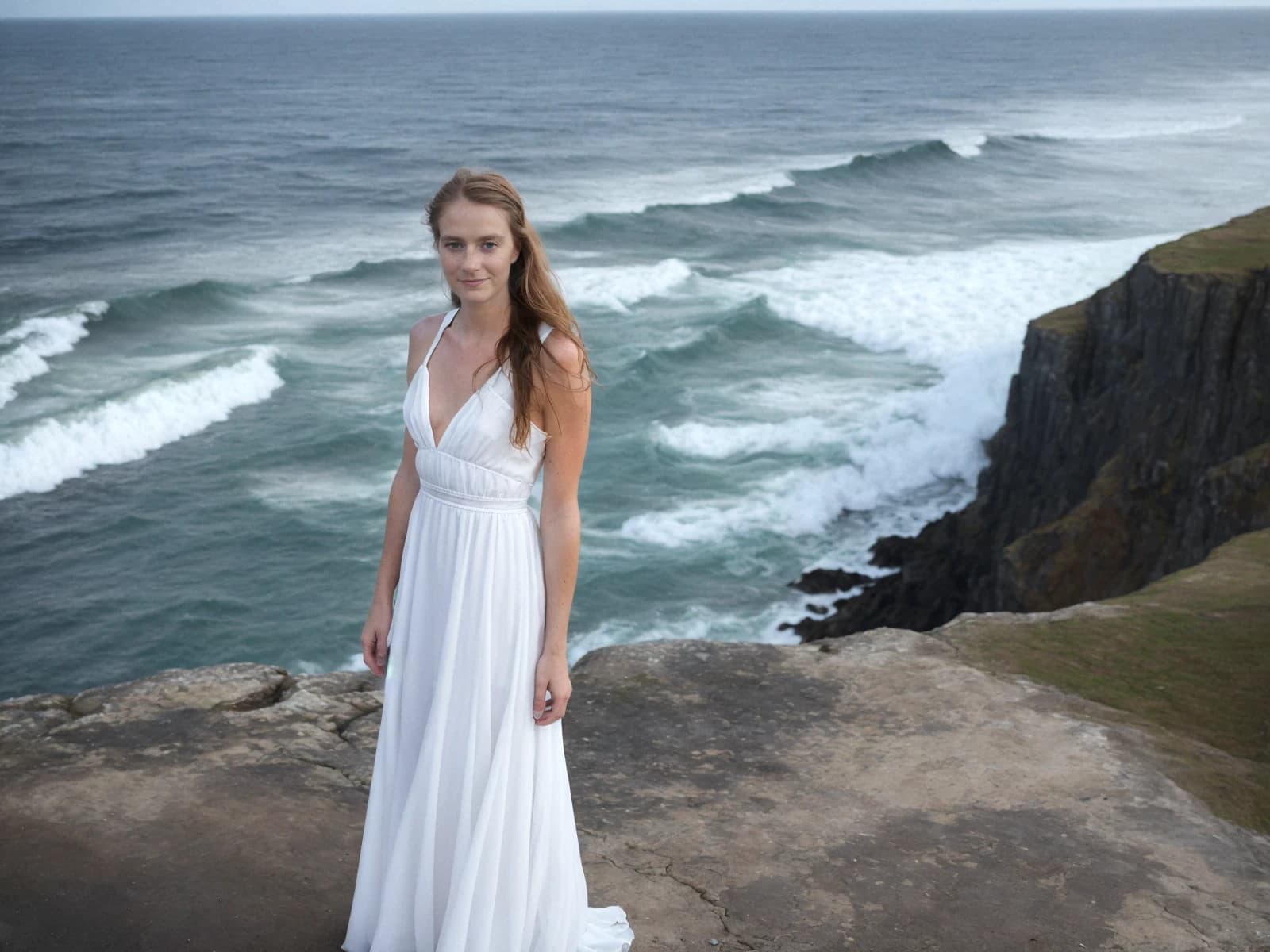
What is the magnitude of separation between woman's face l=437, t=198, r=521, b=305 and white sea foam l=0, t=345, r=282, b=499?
694 inches

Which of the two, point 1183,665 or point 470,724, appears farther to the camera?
point 1183,665

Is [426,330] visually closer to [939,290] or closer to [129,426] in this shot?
[129,426]

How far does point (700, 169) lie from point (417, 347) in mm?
46568

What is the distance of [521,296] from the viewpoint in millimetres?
3660

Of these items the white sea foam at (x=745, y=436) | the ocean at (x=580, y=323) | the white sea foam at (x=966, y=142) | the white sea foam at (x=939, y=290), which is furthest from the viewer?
the white sea foam at (x=966, y=142)

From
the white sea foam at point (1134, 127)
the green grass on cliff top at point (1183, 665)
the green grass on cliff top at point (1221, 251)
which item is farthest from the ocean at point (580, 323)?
the green grass on cliff top at point (1183, 665)

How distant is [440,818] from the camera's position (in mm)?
3768

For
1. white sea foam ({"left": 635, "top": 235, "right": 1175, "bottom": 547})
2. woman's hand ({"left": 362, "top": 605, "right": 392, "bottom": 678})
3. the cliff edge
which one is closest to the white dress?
woman's hand ({"left": 362, "top": 605, "right": 392, "bottom": 678})

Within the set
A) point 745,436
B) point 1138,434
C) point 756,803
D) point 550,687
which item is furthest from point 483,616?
point 745,436

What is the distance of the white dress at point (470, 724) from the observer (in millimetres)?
3672

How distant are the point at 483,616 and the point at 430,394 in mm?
671

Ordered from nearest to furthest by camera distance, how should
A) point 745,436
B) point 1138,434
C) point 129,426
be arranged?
point 1138,434 < point 129,426 < point 745,436

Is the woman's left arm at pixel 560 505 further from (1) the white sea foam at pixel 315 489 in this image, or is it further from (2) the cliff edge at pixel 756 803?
(1) the white sea foam at pixel 315 489

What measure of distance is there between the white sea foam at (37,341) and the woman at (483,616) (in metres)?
21.0
